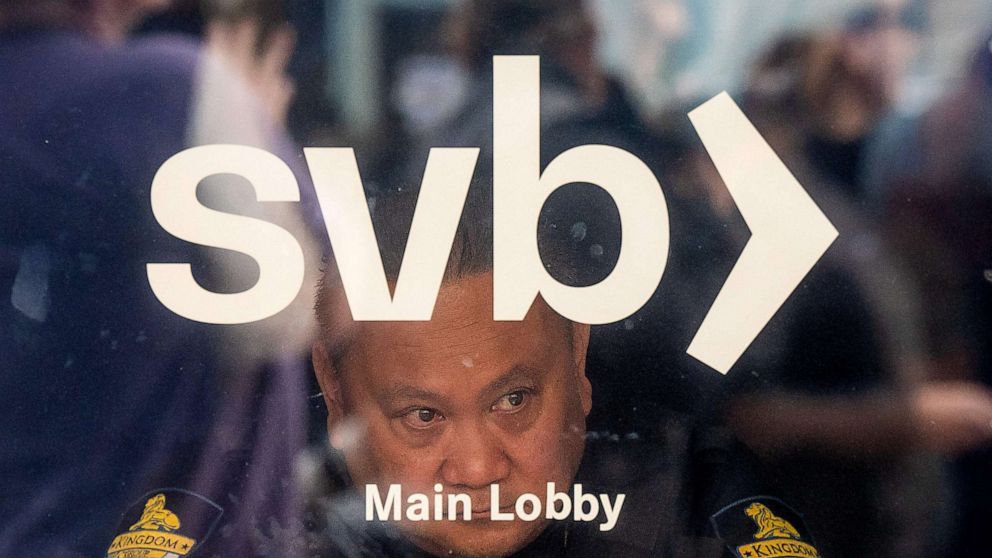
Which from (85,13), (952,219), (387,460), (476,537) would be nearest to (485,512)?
(476,537)

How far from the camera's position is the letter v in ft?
4.52

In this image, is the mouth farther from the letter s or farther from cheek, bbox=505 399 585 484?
the letter s

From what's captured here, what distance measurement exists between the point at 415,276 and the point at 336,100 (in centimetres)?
25

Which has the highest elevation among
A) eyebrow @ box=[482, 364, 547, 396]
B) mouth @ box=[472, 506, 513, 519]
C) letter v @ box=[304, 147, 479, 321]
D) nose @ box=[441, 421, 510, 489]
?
letter v @ box=[304, 147, 479, 321]

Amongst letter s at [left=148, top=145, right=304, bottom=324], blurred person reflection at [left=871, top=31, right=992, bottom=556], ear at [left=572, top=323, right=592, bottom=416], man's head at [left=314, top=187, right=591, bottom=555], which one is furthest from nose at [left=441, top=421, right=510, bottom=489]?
blurred person reflection at [left=871, top=31, right=992, bottom=556]

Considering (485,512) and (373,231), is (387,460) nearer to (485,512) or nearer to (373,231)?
(485,512)

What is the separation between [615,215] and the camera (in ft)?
4.59

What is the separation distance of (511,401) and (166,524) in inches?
20.1

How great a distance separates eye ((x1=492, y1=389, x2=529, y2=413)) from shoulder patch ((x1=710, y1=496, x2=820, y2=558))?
1.04 ft

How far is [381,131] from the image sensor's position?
4.49 feet

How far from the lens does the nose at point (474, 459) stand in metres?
1.39

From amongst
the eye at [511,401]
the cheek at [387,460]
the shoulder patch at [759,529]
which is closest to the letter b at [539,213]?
the eye at [511,401]

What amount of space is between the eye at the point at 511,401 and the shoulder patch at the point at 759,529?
316 millimetres

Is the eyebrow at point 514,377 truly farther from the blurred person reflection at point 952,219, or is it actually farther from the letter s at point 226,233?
the blurred person reflection at point 952,219
